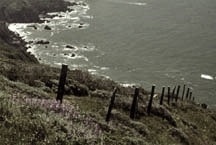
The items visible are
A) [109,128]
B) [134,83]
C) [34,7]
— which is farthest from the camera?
[34,7]

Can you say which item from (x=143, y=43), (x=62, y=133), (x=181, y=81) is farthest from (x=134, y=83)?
(x=62, y=133)

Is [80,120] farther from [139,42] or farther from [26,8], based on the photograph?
[26,8]

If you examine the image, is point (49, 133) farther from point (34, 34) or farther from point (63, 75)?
point (34, 34)

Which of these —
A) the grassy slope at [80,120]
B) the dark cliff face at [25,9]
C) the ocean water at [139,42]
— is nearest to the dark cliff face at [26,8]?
the dark cliff face at [25,9]

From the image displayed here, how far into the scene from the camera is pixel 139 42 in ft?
305

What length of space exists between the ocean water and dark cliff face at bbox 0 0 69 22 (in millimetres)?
4216

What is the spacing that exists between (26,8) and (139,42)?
127 ft

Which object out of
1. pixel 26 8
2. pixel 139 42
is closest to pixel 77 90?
pixel 139 42

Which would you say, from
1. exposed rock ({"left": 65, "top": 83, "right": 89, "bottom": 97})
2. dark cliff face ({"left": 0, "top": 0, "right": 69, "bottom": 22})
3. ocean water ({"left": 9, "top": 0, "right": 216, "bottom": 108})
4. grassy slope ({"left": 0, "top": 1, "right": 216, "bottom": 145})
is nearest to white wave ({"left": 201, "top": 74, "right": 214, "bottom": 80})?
ocean water ({"left": 9, "top": 0, "right": 216, "bottom": 108})

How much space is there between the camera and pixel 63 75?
60.7ft

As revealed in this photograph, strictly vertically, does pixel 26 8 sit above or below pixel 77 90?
below

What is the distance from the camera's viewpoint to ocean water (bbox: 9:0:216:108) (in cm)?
7244

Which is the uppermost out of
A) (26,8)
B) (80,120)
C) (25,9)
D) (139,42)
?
(80,120)

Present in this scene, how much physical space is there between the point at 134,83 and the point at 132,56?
1578 cm
